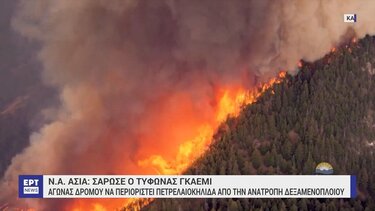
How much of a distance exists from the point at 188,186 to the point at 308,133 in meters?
3.56

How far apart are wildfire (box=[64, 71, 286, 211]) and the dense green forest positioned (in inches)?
12.2

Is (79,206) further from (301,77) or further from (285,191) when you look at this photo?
(301,77)

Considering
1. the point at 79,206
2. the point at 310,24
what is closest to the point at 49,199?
the point at 79,206

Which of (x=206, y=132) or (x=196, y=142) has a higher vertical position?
(x=206, y=132)

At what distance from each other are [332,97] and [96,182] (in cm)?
632

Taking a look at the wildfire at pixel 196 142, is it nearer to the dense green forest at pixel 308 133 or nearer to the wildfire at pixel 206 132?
the wildfire at pixel 206 132

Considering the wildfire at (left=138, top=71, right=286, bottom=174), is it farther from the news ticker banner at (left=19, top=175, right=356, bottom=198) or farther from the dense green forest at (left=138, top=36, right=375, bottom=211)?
the news ticker banner at (left=19, top=175, right=356, bottom=198)

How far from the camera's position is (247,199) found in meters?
13.3

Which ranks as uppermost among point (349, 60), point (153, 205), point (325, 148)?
point (349, 60)

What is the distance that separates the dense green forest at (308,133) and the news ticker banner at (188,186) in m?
0.34

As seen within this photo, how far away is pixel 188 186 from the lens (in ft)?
42.4

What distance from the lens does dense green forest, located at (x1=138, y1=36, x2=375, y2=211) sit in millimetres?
13469

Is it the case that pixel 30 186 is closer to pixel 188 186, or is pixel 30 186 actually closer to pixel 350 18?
pixel 188 186

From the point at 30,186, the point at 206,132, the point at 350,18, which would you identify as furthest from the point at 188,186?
the point at 350,18
